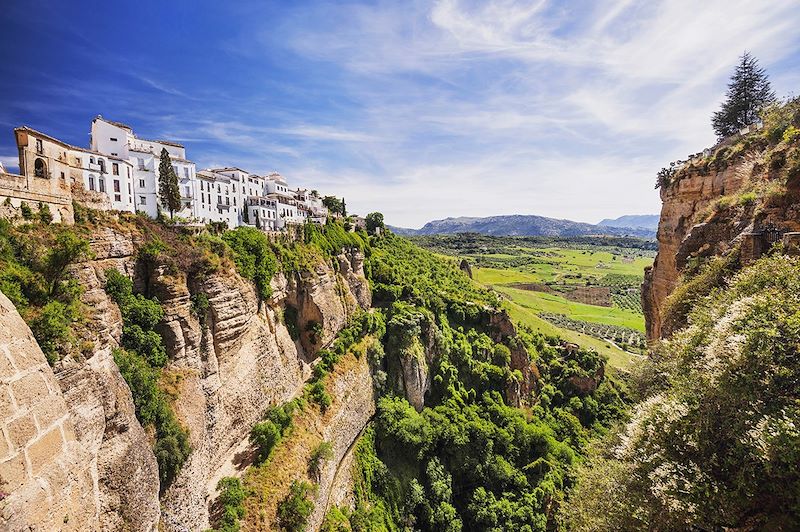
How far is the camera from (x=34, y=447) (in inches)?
476

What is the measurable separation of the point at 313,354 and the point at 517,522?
28953mm

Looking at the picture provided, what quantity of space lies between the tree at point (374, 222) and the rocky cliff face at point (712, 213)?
53.4 metres

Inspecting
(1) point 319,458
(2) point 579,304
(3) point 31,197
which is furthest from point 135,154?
→ (2) point 579,304

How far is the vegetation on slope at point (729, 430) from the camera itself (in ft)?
29.9

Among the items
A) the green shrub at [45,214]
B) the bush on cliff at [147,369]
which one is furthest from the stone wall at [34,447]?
the green shrub at [45,214]

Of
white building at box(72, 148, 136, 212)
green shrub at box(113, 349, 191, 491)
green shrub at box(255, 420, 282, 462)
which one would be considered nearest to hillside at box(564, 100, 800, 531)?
green shrub at box(255, 420, 282, 462)

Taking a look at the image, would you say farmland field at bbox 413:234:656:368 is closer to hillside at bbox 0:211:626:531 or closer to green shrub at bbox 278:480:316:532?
hillside at bbox 0:211:626:531

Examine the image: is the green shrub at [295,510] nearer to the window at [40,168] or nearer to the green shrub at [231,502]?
the green shrub at [231,502]

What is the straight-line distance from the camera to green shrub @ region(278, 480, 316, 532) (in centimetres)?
2542

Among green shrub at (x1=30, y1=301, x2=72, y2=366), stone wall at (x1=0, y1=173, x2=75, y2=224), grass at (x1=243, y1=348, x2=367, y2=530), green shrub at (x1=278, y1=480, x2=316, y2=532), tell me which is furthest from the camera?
green shrub at (x1=278, y1=480, x2=316, y2=532)

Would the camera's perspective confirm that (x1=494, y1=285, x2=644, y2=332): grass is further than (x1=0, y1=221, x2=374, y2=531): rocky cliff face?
Yes

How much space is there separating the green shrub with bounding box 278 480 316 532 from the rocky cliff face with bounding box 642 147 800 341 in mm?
26659

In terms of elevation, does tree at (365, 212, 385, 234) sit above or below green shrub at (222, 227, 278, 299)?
above

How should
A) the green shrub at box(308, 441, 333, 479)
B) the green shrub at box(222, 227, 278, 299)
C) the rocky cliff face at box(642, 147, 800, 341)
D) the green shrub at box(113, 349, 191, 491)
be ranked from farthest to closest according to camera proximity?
the green shrub at box(222, 227, 278, 299) < the green shrub at box(308, 441, 333, 479) < the green shrub at box(113, 349, 191, 491) < the rocky cliff face at box(642, 147, 800, 341)
